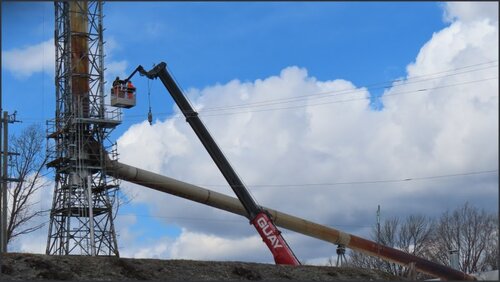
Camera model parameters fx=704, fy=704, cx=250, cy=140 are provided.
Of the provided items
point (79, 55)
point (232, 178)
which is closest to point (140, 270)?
point (232, 178)

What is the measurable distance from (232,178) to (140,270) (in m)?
12.1

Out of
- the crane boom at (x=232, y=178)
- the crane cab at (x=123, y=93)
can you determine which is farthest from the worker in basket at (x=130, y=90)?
the crane boom at (x=232, y=178)

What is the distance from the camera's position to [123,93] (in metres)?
46.1

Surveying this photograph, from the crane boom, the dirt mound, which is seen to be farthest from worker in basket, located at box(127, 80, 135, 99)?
the dirt mound

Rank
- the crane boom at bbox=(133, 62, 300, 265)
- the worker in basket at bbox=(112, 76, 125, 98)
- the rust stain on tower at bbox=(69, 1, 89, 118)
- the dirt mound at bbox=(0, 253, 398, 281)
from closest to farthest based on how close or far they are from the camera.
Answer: the dirt mound at bbox=(0, 253, 398, 281) → the crane boom at bbox=(133, 62, 300, 265) → the worker in basket at bbox=(112, 76, 125, 98) → the rust stain on tower at bbox=(69, 1, 89, 118)

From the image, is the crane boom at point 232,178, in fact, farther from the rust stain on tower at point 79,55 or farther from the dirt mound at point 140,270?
the rust stain on tower at point 79,55

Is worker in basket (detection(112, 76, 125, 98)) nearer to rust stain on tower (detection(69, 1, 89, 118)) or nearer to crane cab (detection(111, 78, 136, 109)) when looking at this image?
crane cab (detection(111, 78, 136, 109))

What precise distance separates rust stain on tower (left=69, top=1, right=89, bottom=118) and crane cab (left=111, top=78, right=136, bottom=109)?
4449mm

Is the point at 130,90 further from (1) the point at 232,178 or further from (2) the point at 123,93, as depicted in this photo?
(1) the point at 232,178

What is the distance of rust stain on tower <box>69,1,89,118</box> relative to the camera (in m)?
49.9

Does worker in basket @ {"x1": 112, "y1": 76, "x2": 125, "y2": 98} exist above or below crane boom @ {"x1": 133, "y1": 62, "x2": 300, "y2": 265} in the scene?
above

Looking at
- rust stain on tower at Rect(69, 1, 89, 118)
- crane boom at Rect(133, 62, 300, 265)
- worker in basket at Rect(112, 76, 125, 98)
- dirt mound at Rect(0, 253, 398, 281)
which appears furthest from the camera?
rust stain on tower at Rect(69, 1, 89, 118)

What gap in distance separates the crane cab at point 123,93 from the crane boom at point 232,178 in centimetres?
615

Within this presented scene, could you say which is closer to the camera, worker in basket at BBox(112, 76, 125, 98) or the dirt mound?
the dirt mound
